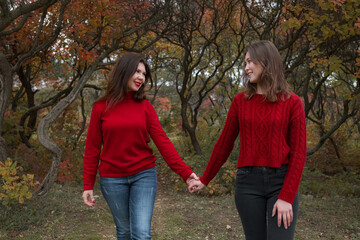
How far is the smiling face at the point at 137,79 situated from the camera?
2.78 m

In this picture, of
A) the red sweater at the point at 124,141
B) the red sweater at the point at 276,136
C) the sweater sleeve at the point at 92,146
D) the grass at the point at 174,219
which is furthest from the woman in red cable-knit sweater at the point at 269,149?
the grass at the point at 174,219

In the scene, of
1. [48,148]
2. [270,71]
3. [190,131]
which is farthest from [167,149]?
[190,131]

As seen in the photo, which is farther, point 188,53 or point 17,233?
point 188,53

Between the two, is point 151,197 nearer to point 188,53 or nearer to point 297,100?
point 297,100

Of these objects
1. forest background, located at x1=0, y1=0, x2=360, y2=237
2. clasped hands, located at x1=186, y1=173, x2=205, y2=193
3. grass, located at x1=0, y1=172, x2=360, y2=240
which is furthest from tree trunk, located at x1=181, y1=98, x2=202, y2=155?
clasped hands, located at x1=186, y1=173, x2=205, y2=193

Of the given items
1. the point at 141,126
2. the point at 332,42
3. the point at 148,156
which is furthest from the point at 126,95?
the point at 332,42

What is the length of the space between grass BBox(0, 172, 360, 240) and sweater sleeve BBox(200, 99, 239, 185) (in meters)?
2.68

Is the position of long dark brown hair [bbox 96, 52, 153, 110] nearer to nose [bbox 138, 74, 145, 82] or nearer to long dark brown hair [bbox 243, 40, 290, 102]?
nose [bbox 138, 74, 145, 82]

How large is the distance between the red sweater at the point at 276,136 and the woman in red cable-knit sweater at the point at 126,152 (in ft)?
2.30

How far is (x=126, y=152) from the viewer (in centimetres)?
266

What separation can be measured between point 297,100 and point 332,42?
594cm

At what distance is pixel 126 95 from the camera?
280 centimetres

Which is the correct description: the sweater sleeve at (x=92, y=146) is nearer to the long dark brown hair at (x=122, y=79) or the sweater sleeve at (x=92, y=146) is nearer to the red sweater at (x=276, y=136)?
the long dark brown hair at (x=122, y=79)

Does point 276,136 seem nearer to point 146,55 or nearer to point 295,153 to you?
point 295,153
